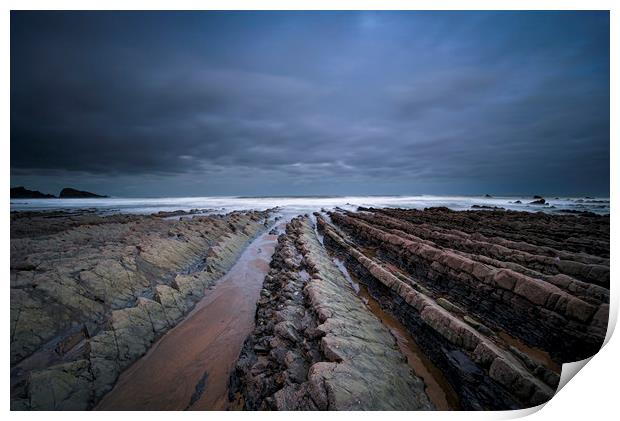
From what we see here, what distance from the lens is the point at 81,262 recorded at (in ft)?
16.4

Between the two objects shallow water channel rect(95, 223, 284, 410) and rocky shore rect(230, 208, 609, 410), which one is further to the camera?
shallow water channel rect(95, 223, 284, 410)

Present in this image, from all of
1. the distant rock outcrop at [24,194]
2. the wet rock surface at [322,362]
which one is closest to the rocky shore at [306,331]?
the wet rock surface at [322,362]

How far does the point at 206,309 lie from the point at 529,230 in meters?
15.4

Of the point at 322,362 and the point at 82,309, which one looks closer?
the point at 322,362

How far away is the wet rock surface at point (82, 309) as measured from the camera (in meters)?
2.78

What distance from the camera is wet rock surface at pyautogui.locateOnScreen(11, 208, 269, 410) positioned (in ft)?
9.11

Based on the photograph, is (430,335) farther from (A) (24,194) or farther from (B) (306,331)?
(A) (24,194)

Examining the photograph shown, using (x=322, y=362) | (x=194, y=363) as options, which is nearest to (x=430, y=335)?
(x=322, y=362)

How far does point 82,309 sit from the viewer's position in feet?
13.1

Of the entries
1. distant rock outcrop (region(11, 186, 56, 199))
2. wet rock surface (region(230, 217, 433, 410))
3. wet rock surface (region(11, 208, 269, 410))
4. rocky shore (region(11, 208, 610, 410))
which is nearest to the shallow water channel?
rocky shore (region(11, 208, 610, 410))

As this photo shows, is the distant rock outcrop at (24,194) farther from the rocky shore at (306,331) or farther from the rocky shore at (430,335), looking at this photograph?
the rocky shore at (430,335)

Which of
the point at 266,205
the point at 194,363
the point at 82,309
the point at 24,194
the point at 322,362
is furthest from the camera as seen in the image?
the point at 266,205

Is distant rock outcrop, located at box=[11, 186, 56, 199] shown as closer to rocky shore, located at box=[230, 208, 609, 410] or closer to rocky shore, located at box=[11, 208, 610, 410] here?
rocky shore, located at box=[11, 208, 610, 410]
